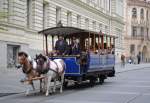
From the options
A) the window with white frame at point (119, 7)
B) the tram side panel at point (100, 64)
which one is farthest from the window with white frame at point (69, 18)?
the window with white frame at point (119, 7)

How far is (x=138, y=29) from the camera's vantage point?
109m

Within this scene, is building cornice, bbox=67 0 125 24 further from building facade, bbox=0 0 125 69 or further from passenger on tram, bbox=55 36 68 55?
passenger on tram, bbox=55 36 68 55

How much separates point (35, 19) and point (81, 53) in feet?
55.9

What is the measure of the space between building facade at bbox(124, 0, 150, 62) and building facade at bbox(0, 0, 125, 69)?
4009cm

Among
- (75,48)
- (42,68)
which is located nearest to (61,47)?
(75,48)

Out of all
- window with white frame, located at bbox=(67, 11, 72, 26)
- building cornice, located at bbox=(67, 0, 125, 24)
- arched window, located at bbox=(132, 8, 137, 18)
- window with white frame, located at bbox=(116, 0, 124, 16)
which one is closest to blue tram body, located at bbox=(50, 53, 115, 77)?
window with white frame, located at bbox=(67, 11, 72, 26)

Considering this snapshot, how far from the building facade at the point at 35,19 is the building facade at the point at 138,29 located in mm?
40093

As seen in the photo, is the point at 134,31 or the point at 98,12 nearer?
the point at 98,12

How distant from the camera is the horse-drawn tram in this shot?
22.3m

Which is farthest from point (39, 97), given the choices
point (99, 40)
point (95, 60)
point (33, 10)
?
point (33, 10)

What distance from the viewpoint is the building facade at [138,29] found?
105125 mm

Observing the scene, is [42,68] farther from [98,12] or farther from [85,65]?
[98,12]

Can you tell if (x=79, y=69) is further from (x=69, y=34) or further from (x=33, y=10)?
(x=33, y=10)

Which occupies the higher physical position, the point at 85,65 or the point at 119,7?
the point at 119,7
